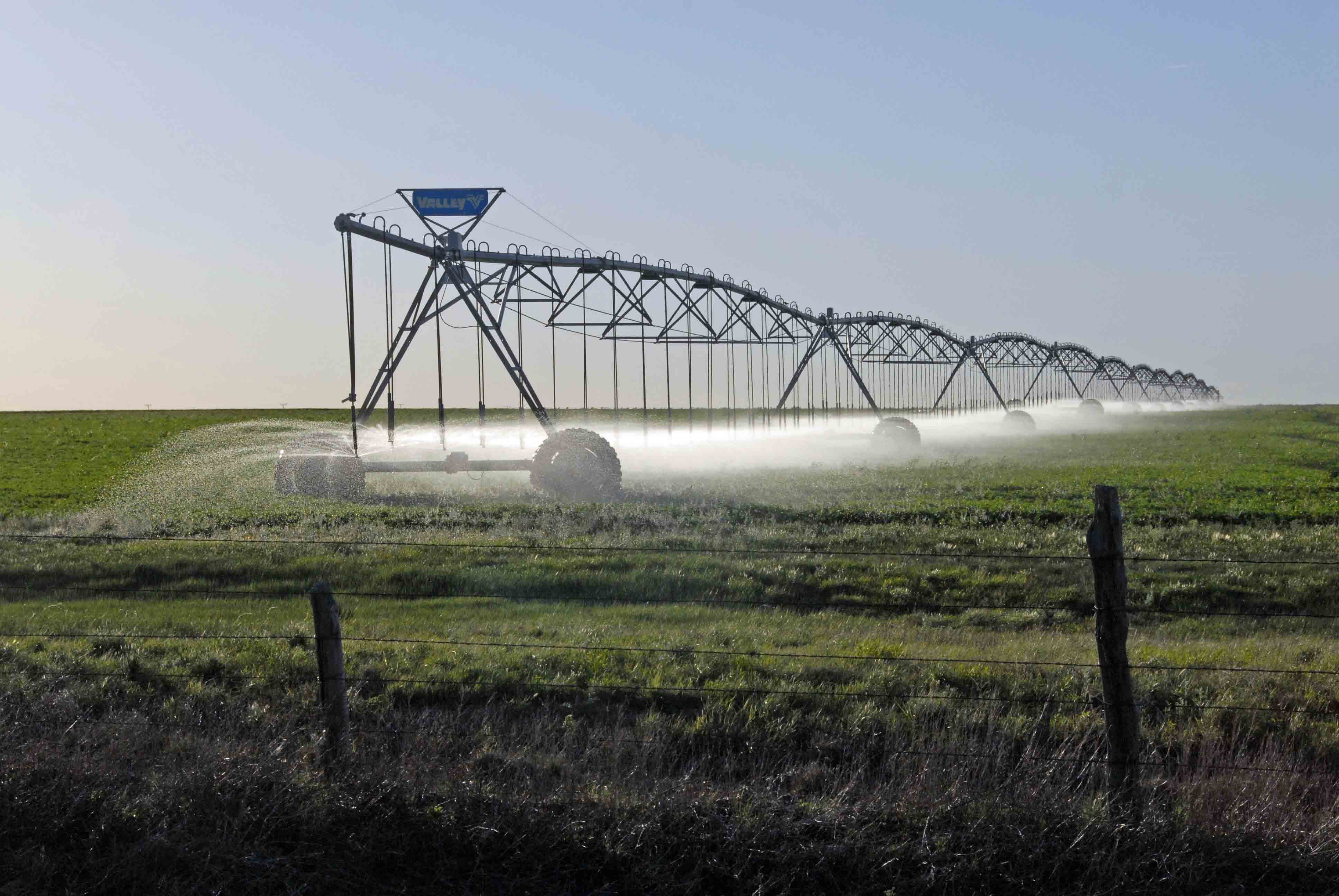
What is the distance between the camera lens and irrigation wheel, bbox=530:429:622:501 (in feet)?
80.0

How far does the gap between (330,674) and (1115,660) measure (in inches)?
175

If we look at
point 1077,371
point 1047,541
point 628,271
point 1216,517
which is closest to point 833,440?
point 628,271

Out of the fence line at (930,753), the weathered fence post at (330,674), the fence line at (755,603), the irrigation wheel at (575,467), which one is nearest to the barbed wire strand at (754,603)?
the fence line at (755,603)

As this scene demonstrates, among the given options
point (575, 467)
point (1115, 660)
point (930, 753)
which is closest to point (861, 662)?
point (930, 753)

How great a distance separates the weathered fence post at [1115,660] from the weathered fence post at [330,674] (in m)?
4.29

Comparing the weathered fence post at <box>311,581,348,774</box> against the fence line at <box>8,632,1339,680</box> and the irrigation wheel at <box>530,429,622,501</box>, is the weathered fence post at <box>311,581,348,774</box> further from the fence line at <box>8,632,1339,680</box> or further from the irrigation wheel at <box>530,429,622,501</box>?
the irrigation wheel at <box>530,429,622,501</box>

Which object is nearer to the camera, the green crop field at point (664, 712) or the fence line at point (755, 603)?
the green crop field at point (664, 712)

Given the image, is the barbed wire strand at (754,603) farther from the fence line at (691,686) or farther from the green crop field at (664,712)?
the fence line at (691,686)

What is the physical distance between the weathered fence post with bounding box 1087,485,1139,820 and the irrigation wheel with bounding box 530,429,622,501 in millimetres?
18156

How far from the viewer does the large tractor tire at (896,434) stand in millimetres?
49000

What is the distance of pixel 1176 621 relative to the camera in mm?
12836

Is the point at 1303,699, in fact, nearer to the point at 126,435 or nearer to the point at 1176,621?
the point at 1176,621

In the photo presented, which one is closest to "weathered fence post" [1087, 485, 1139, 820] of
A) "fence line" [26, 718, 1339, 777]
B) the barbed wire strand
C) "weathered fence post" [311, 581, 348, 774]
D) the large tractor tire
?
"fence line" [26, 718, 1339, 777]

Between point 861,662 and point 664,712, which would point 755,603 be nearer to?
point 861,662
